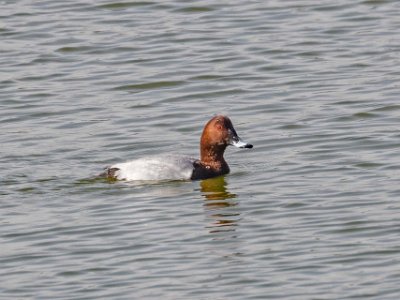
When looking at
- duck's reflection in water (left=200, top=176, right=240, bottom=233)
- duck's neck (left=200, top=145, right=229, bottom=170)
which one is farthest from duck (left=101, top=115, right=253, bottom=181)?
duck's reflection in water (left=200, top=176, right=240, bottom=233)

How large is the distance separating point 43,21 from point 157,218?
915 cm

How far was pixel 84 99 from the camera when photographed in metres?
17.4

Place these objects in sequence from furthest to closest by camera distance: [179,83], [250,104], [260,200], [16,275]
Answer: [179,83] < [250,104] < [260,200] < [16,275]

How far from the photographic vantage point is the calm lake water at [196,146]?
11094 millimetres

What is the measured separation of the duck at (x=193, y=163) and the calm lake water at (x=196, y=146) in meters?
0.16

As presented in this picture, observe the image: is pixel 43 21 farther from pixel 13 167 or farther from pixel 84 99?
pixel 13 167

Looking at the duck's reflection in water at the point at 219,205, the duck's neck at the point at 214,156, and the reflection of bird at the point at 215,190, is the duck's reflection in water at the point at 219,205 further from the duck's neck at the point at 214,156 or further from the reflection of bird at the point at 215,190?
the duck's neck at the point at 214,156

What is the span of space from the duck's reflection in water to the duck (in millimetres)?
145

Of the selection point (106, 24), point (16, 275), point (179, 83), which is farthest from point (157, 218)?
point (106, 24)

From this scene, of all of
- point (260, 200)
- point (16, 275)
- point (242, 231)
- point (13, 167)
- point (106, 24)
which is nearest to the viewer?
point (16, 275)

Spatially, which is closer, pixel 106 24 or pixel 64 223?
pixel 64 223

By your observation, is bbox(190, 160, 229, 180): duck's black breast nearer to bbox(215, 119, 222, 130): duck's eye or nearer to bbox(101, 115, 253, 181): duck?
bbox(101, 115, 253, 181): duck

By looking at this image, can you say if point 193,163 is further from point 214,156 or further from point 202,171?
point 214,156

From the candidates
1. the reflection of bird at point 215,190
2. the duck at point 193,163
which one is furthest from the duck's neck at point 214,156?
the reflection of bird at point 215,190
